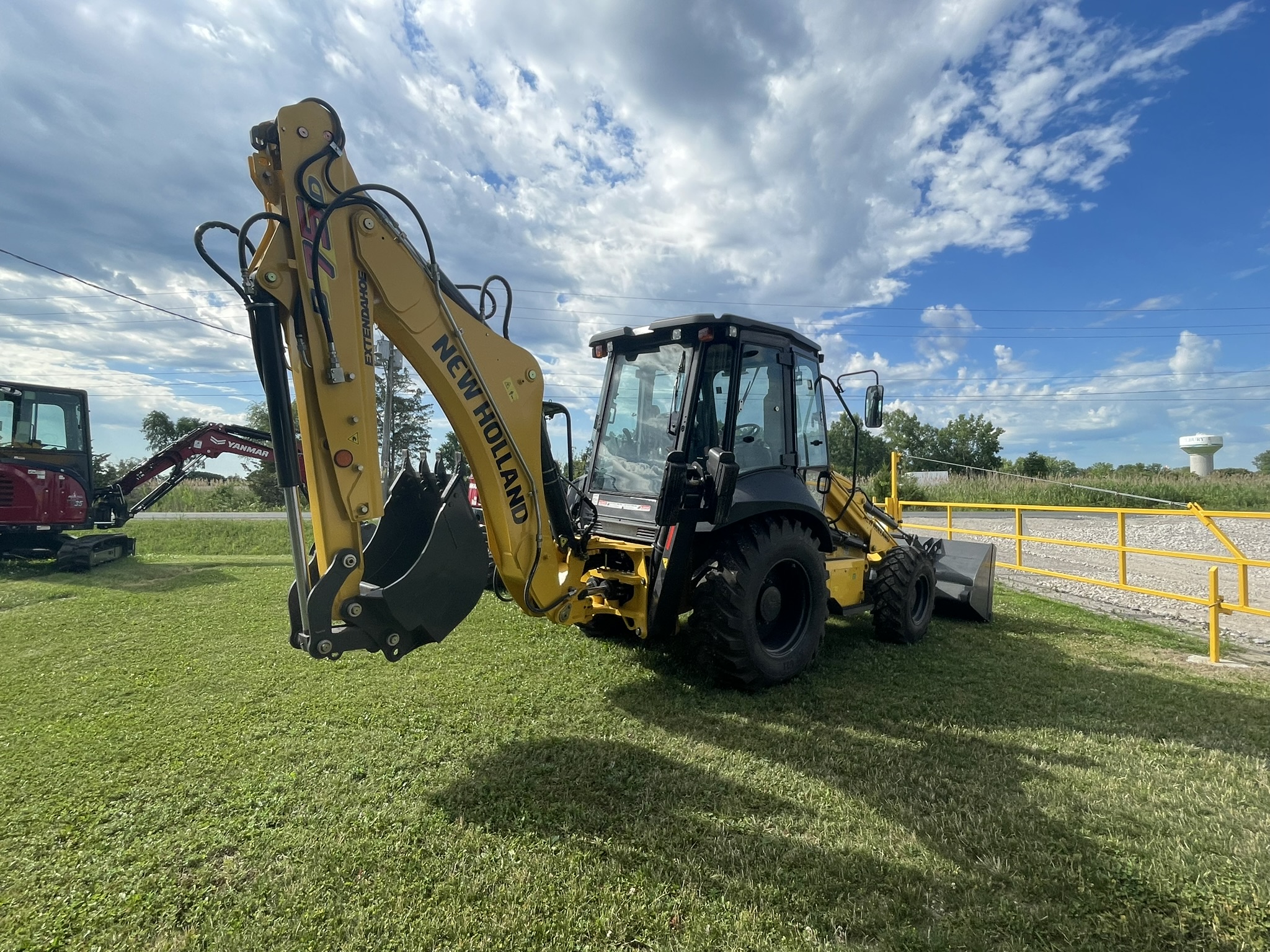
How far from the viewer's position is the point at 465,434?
3.61 metres

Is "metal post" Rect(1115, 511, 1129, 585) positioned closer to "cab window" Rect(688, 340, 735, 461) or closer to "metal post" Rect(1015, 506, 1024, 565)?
"metal post" Rect(1015, 506, 1024, 565)

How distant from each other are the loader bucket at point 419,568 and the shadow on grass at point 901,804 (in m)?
0.75

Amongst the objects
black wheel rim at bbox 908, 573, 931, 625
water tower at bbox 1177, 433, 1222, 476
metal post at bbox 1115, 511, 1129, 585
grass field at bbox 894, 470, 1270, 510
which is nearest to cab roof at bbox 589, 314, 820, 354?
black wheel rim at bbox 908, 573, 931, 625

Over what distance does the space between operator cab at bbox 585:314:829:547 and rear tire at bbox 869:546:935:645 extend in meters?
1.12

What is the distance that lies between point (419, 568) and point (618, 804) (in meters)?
1.40

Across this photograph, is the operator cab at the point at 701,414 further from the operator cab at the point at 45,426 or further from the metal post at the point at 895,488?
the operator cab at the point at 45,426

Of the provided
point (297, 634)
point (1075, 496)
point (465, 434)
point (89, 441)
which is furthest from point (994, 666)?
point (1075, 496)

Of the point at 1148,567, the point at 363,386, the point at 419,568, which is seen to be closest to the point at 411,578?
the point at 419,568

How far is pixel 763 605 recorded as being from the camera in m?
4.52

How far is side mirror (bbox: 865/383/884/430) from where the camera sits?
18.0 feet

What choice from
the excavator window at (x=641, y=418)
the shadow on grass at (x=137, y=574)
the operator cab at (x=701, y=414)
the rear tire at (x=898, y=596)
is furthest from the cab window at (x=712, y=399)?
the shadow on grass at (x=137, y=574)

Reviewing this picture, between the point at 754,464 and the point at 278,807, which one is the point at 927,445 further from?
the point at 278,807

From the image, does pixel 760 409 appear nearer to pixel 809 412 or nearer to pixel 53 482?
pixel 809 412

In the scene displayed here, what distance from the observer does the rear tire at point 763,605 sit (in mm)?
4125
